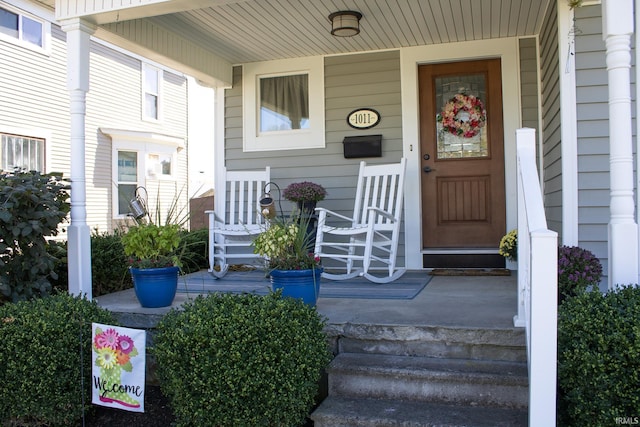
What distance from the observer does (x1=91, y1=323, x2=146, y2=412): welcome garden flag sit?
7.31 ft

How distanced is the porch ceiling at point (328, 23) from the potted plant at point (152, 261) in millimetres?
1361

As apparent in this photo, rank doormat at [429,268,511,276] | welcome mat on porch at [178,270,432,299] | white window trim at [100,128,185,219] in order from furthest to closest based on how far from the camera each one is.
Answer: white window trim at [100,128,185,219] < doormat at [429,268,511,276] < welcome mat on porch at [178,270,432,299]

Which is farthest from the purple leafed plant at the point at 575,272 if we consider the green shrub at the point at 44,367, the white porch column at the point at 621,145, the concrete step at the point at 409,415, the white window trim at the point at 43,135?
the white window trim at the point at 43,135

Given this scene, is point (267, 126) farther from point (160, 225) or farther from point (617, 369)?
point (617, 369)

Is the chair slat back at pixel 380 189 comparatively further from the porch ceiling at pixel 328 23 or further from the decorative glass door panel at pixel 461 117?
the porch ceiling at pixel 328 23

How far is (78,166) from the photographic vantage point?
11.1 feet

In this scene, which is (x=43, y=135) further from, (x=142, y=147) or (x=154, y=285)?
(x=154, y=285)

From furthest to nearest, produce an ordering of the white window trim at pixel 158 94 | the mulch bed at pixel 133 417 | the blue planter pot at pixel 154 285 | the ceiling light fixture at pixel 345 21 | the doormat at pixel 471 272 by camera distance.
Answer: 1. the white window trim at pixel 158 94
2. the doormat at pixel 471 272
3. the ceiling light fixture at pixel 345 21
4. the blue planter pot at pixel 154 285
5. the mulch bed at pixel 133 417

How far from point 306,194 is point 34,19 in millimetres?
5848

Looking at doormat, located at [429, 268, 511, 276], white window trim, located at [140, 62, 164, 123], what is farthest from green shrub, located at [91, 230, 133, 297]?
white window trim, located at [140, 62, 164, 123]

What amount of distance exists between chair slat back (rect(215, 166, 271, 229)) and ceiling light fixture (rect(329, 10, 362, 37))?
4.90 ft

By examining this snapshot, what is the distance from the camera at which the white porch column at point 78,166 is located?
335 cm

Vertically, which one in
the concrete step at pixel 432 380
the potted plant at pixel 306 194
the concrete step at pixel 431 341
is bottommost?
Result: the concrete step at pixel 432 380

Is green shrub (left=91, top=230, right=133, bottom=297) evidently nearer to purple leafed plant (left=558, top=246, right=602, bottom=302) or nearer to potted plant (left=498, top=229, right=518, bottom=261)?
potted plant (left=498, top=229, right=518, bottom=261)
